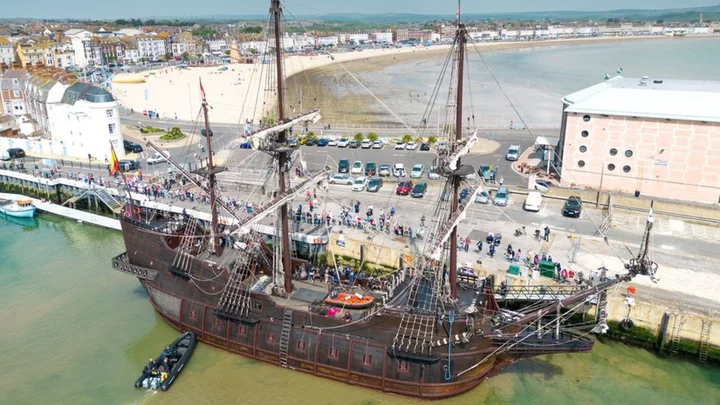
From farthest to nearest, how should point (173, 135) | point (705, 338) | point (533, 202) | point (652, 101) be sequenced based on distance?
point (173, 135), point (652, 101), point (533, 202), point (705, 338)

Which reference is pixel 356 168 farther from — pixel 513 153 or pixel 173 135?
pixel 173 135

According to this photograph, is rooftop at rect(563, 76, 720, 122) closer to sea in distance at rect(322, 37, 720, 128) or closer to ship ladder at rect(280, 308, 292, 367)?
sea in distance at rect(322, 37, 720, 128)

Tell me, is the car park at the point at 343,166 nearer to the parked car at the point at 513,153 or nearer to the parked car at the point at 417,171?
the parked car at the point at 417,171

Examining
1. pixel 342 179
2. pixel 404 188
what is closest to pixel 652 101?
pixel 404 188

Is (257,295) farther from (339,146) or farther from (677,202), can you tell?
(339,146)

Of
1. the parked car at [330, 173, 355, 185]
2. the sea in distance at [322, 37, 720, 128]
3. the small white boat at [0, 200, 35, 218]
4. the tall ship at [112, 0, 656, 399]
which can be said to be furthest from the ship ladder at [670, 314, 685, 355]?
the small white boat at [0, 200, 35, 218]

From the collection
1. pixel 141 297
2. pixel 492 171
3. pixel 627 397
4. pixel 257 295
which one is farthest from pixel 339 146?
pixel 627 397
